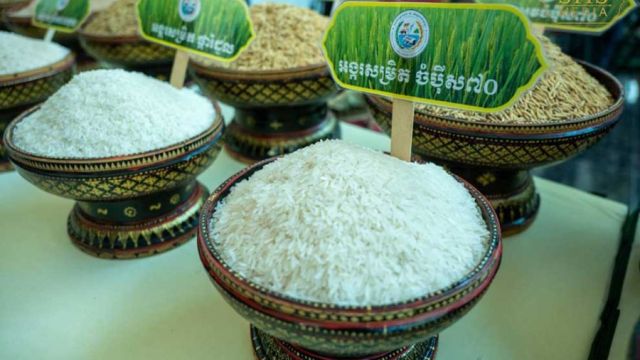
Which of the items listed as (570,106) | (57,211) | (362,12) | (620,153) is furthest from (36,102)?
(620,153)

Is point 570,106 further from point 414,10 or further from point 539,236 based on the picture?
point 414,10

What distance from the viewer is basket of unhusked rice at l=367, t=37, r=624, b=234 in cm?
86

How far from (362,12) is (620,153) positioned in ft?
8.95

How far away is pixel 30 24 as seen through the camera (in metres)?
1.87

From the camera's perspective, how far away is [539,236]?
108 centimetres

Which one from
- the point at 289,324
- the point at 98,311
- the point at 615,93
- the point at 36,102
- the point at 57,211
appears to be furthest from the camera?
the point at 36,102

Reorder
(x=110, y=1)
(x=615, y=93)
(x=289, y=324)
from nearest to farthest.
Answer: (x=289, y=324) < (x=615, y=93) < (x=110, y=1)

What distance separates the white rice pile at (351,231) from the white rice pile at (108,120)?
316 millimetres

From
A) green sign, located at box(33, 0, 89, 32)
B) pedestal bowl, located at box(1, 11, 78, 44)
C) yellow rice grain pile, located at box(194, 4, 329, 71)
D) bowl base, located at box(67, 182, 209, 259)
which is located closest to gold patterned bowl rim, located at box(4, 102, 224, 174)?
bowl base, located at box(67, 182, 209, 259)

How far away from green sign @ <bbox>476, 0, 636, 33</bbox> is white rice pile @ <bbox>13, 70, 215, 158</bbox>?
0.75 meters

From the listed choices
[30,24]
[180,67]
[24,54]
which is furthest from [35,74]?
[30,24]

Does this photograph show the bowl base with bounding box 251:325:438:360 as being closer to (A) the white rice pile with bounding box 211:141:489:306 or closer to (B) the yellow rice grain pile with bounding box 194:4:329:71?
(A) the white rice pile with bounding box 211:141:489:306

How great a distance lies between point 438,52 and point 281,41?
2.25ft

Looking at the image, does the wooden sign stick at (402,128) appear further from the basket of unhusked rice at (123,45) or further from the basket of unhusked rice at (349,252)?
the basket of unhusked rice at (123,45)
